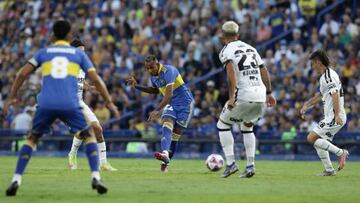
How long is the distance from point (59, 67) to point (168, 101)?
6.06 m

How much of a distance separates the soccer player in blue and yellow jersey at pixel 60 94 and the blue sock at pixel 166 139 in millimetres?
5921

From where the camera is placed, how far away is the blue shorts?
517 inches

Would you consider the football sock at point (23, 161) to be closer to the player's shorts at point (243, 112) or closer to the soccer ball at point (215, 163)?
the player's shorts at point (243, 112)

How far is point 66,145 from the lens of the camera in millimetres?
Answer: 32031

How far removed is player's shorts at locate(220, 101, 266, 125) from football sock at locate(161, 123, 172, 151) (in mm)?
2603

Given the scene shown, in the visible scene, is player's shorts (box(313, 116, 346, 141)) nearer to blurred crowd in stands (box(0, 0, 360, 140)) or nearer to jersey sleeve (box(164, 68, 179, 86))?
jersey sleeve (box(164, 68, 179, 86))

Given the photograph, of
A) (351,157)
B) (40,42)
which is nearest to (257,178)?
(351,157)

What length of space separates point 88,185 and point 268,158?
1477 centimetres

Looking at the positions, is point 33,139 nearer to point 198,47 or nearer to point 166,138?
point 166,138

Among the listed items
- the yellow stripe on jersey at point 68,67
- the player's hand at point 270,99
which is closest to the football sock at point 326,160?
the player's hand at point 270,99

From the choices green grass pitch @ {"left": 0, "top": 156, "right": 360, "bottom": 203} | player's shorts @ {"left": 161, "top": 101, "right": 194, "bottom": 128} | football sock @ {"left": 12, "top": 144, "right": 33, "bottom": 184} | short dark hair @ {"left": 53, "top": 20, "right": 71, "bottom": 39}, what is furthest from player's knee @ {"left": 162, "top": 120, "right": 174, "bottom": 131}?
football sock @ {"left": 12, "top": 144, "right": 33, "bottom": 184}

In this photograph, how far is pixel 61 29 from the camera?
13375 millimetres

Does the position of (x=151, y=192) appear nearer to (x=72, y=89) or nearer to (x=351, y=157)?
(x=72, y=89)

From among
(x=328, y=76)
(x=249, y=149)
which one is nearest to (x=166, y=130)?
(x=249, y=149)
